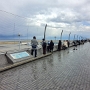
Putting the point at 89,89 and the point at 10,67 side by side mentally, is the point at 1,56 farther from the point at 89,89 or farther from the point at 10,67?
the point at 89,89

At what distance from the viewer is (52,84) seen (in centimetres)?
604

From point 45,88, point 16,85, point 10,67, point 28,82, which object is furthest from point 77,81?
point 10,67

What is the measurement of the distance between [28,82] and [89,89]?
8.24 ft

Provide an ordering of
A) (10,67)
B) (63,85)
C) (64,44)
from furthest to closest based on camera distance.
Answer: (64,44) → (10,67) → (63,85)

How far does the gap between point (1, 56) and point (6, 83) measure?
12.4ft

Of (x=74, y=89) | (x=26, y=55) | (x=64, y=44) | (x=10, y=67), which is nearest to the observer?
(x=74, y=89)

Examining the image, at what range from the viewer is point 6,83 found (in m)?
6.18

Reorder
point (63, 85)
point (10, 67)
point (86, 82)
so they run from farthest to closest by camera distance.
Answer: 1. point (10, 67)
2. point (86, 82)
3. point (63, 85)

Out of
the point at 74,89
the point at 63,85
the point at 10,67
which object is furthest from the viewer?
the point at 10,67

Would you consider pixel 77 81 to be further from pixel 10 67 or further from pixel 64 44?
pixel 64 44

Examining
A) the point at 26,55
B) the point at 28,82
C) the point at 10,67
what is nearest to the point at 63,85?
the point at 28,82

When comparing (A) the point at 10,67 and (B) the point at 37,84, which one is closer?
(B) the point at 37,84

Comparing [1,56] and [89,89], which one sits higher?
[1,56]

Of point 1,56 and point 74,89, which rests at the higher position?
point 1,56
